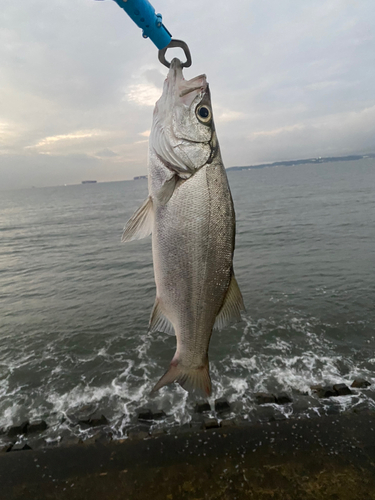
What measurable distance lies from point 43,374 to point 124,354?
2.76 meters

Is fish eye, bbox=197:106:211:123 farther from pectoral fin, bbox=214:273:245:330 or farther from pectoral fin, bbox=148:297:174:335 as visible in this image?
pectoral fin, bbox=148:297:174:335

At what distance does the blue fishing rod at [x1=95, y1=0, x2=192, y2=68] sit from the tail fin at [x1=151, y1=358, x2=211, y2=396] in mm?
3149

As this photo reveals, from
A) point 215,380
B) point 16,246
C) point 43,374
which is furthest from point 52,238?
point 215,380

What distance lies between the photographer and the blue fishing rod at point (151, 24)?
2006 mm

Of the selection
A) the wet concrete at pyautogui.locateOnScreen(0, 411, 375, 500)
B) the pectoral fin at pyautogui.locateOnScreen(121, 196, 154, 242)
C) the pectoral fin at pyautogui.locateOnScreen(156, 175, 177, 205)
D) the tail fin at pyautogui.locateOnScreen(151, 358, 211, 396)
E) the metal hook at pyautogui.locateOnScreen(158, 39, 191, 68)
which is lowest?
the wet concrete at pyautogui.locateOnScreen(0, 411, 375, 500)

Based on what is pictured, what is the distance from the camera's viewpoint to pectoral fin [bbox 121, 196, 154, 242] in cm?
298

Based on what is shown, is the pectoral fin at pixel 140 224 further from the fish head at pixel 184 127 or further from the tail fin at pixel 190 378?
the tail fin at pixel 190 378

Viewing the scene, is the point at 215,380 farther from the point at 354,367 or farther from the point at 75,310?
the point at 75,310

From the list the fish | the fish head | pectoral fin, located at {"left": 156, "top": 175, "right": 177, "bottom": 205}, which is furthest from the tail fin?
the fish head

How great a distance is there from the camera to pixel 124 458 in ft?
16.7

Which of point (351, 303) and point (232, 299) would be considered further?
point (351, 303)

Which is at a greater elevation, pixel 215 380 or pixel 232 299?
pixel 232 299

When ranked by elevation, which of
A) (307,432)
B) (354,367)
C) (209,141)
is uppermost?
(209,141)

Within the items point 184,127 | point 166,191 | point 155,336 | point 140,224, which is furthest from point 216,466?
point 155,336
